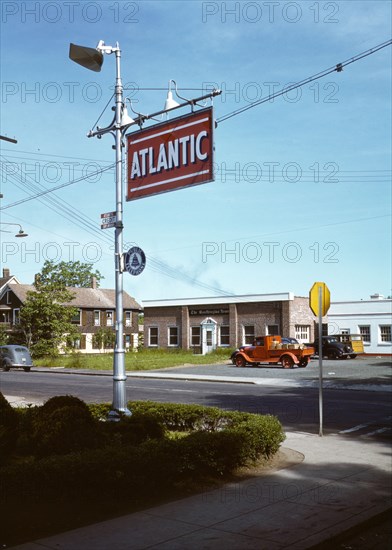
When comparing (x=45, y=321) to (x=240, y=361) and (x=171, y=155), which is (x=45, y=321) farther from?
(x=171, y=155)

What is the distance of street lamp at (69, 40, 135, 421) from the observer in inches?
464

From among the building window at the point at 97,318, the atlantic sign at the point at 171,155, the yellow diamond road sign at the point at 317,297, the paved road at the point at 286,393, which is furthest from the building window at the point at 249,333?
the atlantic sign at the point at 171,155

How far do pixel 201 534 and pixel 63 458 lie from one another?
2.12 meters

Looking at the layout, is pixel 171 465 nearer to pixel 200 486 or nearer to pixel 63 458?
pixel 200 486

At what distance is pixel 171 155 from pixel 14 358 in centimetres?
3207

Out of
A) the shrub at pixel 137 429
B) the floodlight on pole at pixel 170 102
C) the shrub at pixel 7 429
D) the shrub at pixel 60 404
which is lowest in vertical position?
the shrub at pixel 137 429

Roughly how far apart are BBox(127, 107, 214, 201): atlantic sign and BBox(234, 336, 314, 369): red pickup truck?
26061 mm

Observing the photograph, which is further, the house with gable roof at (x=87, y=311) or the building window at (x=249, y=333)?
the house with gable roof at (x=87, y=311)

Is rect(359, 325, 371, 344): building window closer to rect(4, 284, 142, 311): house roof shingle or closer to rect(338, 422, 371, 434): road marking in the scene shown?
rect(4, 284, 142, 311): house roof shingle

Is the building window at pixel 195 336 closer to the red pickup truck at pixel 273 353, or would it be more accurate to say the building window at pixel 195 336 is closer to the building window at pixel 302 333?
the building window at pixel 302 333

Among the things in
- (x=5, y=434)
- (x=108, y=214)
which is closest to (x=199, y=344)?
(x=108, y=214)

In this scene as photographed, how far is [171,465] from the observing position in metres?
7.52

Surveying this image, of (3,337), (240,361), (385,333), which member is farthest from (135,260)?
(3,337)

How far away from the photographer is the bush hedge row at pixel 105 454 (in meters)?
6.73
